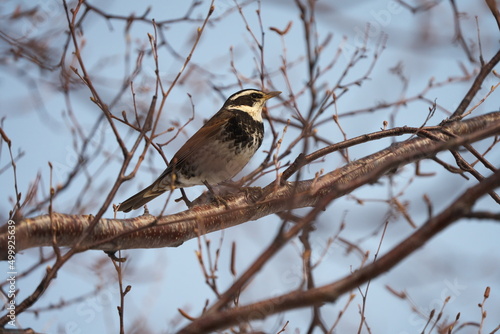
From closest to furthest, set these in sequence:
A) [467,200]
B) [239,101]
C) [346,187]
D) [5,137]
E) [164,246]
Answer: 1. [467,200]
2. [346,187]
3. [5,137]
4. [164,246]
5. [239,101]

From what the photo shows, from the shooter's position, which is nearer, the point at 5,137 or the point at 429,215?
the point at 429,215

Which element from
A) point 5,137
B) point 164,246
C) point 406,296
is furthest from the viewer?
point 406,296

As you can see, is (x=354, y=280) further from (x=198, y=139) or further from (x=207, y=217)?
(x=198, y=139)

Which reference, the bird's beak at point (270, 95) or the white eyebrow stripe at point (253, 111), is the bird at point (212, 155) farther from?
the bird's beak at point (270, 95)

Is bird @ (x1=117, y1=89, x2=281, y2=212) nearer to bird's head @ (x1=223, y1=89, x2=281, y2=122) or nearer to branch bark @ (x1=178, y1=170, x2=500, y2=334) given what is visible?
bird's head @ (x1=223, y1=89, x2=281, y2=122)

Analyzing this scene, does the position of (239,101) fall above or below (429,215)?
above

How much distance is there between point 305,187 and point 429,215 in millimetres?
2743

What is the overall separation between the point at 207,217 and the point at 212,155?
241 centimetres

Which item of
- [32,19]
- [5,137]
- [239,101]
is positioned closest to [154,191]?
[239,101]

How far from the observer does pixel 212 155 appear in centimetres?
613

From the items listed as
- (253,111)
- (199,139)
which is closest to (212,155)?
(199,139)

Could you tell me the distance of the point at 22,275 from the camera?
3.51 metres

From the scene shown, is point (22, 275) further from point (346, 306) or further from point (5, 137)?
point (346, 306)

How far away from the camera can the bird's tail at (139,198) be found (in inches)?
236
